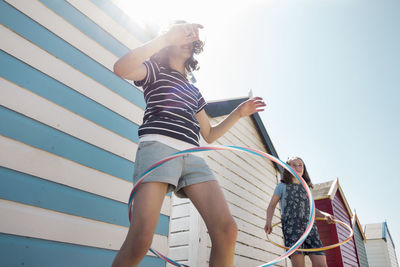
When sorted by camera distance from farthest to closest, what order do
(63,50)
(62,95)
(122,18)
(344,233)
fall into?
(344,233), (122,18), (63,50), (62,95)

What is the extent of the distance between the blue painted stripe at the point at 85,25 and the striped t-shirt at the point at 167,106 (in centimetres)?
109

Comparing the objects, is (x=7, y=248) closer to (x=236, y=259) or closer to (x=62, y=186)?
(x=62, y=186)

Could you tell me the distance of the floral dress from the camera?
3.58 meters

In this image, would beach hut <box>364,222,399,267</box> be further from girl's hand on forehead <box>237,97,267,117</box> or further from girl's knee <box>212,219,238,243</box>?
girl's knee <box>212,219,238,243</box>

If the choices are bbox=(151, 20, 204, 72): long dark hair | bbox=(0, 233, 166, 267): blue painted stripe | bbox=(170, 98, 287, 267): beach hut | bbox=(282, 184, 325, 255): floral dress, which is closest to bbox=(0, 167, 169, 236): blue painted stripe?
bbox=(0, 233, 166, 267): blue painted stripe

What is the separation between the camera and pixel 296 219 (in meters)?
3.67

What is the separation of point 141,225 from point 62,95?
A: 53.6 inches

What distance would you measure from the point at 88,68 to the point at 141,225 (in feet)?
5.42

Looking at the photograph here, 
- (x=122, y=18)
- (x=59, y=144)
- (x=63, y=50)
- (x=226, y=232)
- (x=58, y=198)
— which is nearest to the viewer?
(x=226, y=232)

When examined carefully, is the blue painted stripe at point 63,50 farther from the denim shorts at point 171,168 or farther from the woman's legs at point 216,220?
the woman's legs at point 216,220

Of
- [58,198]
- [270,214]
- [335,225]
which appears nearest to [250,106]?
[58,198]

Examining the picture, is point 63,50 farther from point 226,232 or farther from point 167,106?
A: point 226,232

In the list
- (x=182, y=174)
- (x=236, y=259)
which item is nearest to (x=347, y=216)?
(x=236, y=259)

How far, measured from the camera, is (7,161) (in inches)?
68.5
